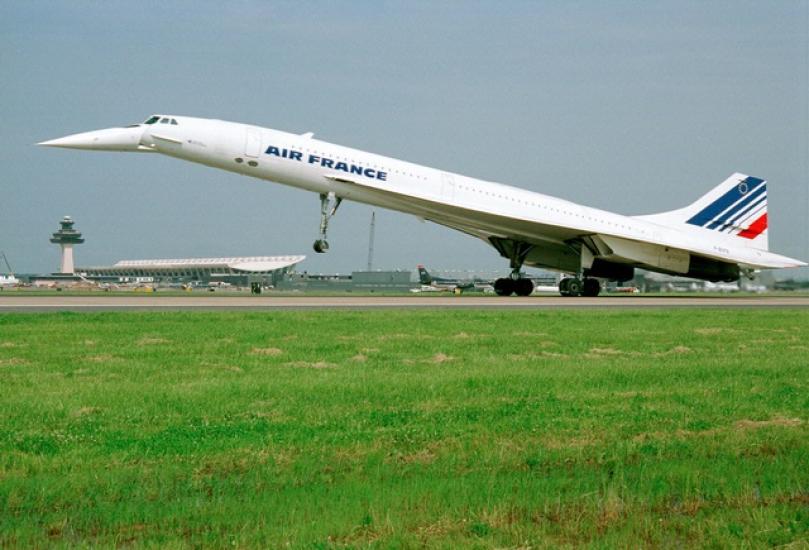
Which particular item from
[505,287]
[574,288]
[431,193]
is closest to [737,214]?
[574,288]

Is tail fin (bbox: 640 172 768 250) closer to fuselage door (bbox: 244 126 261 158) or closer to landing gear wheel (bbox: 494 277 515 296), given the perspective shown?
landing gear wheel (bbox: 494 277 515 296)

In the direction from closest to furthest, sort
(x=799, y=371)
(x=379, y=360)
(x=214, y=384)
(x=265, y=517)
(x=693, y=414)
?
(x=265, y=517), (x=693, y=414), (x=214, y=384), (x=799, y=371), (x=379, y=360)

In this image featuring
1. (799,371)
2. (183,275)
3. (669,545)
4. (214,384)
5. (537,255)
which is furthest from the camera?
(183,275)

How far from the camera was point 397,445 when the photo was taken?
6.31 meters

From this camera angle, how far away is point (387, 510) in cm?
474

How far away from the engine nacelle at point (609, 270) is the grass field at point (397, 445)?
64.6 ft

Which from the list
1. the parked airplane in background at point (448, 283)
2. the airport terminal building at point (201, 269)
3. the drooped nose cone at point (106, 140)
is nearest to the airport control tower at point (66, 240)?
the airport terminal building at point (201, 269)

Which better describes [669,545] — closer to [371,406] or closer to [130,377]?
[371,406]

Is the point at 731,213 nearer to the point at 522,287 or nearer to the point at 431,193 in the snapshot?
the point at 522,287

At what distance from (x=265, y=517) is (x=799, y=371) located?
781 centimetres

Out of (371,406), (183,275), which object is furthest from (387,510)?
(183,275)

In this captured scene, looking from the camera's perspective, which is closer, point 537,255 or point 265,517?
point 265,517

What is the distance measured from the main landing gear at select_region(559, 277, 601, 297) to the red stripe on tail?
655 centimetres

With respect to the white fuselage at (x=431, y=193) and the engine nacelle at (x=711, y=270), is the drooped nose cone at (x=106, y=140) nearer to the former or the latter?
the white fuselage at (x=431, y=193)
